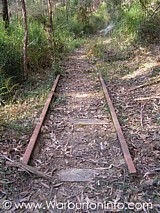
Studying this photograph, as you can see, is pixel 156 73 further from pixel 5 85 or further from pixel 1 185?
pixel 1 185

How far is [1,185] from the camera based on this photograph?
3430mm

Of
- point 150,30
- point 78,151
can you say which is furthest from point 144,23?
point 78,151

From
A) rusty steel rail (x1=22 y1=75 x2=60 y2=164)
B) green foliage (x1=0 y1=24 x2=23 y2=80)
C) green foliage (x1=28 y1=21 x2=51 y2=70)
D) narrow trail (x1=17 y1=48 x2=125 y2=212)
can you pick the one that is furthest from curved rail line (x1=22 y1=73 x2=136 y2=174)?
green foliage (x1=28 y1=21 x2=51 y2=70)

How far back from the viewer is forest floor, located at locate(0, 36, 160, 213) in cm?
312

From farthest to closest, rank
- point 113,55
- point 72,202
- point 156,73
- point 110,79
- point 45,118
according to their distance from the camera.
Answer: point 113,55 < point 110,79 < point 156,73 < point 45,118 < point 72,202

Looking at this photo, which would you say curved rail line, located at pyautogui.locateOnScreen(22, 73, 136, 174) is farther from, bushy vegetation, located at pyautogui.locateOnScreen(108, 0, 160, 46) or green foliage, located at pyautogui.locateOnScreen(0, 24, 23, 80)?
bushy vegetation, located at pyautogui.locateOnScreen(108, 0, 160, 46)

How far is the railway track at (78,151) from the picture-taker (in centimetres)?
336

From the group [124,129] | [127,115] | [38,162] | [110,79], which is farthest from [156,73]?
[38,162]

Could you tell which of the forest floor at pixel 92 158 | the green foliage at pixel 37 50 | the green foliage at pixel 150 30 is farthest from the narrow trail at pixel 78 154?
the green foliage at pixel 150 30

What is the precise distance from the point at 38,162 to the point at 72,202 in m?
1.00

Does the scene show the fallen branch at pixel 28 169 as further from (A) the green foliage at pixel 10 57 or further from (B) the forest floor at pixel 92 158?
(A) the green foliage at pixel 10 57

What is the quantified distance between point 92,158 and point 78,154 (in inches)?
9.2

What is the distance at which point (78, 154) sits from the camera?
4219 mm

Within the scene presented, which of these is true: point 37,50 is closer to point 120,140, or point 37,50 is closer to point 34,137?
point 34,137
